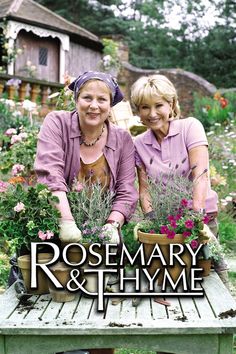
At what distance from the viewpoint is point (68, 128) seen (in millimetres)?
2637

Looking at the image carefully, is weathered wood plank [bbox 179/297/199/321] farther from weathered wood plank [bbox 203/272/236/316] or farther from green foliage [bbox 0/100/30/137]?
green foliage [bbox 0/100/30/137]

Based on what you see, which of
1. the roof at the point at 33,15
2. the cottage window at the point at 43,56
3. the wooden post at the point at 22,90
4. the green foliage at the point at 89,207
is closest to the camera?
the green foliage at the point at 89,207

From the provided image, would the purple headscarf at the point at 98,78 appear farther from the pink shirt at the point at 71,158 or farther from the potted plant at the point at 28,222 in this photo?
the potted plant at the point at 28,222

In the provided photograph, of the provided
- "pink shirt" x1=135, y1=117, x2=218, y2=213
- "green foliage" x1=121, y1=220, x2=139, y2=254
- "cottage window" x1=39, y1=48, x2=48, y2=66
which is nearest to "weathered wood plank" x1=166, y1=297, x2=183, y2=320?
"pink shirt" x1=135, y1=117, x2=218, y2=213

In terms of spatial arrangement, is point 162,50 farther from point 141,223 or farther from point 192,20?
point 141,223

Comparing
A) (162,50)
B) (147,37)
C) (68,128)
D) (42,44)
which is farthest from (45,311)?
(147,37)

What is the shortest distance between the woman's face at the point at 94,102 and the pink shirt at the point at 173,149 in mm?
319

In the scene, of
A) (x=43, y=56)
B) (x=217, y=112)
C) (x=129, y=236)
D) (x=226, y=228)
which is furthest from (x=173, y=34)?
(x=129, y=236)

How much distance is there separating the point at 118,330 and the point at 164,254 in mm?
489

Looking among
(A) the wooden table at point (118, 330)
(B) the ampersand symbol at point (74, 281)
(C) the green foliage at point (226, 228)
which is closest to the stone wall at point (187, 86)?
(C) the green foliage at point (226, 228)

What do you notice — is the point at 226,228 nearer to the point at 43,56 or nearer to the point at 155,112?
the point at 155,112

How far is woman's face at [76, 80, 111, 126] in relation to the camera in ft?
8.36

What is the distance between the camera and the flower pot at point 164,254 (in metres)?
2.29

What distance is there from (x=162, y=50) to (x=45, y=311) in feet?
70.3
